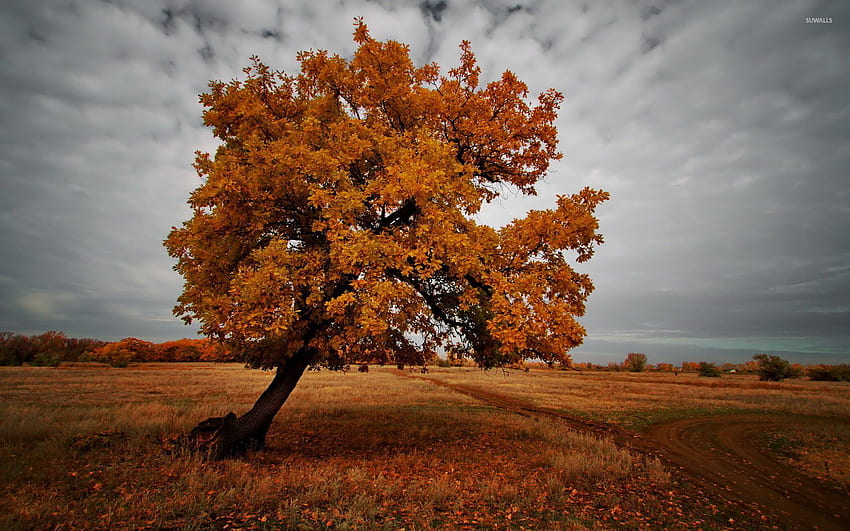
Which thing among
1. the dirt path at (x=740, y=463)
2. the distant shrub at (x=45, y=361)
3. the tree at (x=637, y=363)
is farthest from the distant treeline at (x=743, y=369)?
the distant shrub at (x=45, y=361)

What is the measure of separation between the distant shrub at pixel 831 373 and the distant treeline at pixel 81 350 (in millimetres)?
89102

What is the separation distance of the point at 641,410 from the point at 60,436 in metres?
27.8

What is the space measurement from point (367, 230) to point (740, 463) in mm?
14319

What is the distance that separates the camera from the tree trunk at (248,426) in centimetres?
988

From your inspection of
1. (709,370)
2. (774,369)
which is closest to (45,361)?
(774,369)

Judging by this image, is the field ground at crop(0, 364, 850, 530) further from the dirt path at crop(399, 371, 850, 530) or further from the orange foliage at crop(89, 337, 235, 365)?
the orange foliage at crop(89, 337, 235, 365)

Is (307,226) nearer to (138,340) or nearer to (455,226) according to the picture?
(455,226)

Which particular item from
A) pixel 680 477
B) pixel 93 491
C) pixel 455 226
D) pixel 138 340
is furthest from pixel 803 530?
pixel 138 340

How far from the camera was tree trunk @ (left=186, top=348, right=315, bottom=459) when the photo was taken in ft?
32.4

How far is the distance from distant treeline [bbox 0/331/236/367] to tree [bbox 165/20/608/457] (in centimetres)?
2802

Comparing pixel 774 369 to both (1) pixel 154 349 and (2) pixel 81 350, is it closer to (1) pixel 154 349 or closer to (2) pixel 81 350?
(1) pixel 154 349

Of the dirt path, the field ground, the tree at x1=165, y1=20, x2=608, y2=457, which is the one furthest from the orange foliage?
the dirt path

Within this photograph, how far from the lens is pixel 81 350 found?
215 ft

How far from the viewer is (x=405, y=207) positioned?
10.1 meters
